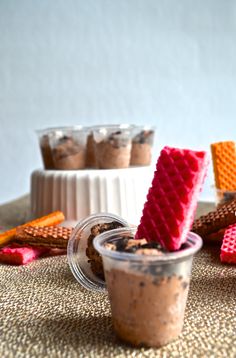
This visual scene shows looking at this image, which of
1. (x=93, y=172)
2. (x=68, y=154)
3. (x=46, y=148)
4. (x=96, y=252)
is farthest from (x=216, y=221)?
(x=46, y=148)

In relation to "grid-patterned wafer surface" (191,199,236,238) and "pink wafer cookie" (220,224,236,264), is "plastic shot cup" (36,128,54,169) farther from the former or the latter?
"pink wafer cookie" (220,224,236,264)

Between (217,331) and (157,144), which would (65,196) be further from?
(157,144)

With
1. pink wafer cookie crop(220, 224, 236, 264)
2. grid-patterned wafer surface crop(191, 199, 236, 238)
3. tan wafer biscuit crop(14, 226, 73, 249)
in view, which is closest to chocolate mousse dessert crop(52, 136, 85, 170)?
tan wafer biscuit crop(14, 226, 73, 249)

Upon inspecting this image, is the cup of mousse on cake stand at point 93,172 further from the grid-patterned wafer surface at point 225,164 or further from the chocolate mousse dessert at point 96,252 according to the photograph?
the chocolate mousse dessert at point 96,252

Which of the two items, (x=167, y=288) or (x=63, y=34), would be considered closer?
(x=167, y=288)

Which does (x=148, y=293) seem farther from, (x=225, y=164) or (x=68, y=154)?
(x=68, y=154)

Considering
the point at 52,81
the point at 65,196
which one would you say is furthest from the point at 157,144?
the point at 65,196
